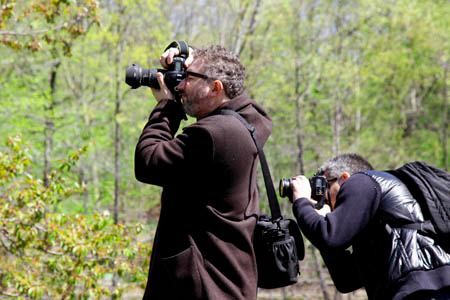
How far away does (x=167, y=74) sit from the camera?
3023 millimetres

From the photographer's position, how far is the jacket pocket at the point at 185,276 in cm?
274

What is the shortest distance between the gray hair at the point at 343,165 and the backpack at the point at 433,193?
38 centimetres

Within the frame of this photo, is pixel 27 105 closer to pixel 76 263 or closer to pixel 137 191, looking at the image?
pixel 137 191

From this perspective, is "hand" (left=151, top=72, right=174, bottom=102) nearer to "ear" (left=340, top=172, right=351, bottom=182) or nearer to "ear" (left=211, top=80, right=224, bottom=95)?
"ear" (left=211, top=80, right=224, bottom=95)

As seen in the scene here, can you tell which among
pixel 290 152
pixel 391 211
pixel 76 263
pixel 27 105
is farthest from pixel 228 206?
pixel 290 152

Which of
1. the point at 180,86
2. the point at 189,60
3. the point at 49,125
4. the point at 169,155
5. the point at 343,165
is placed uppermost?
the point at 189,60

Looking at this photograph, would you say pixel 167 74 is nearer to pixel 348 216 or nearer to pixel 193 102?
pixel 193 102

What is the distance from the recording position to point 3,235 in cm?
719

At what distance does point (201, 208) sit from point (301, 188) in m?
0.68

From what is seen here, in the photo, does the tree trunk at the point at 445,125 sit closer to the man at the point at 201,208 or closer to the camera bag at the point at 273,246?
the camera bag at the point at 273,246

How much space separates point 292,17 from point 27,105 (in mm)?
8765

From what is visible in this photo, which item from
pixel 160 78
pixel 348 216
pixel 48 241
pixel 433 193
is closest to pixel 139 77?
A: pixel 160 78

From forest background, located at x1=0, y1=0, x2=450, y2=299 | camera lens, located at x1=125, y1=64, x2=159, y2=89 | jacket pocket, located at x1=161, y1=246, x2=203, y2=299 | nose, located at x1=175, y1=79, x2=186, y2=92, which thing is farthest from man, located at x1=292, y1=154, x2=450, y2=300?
forest background, located at x1=0, y1=0, x2=450, y2=299

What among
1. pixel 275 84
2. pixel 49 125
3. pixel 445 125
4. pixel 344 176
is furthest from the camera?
pixel 445 125
